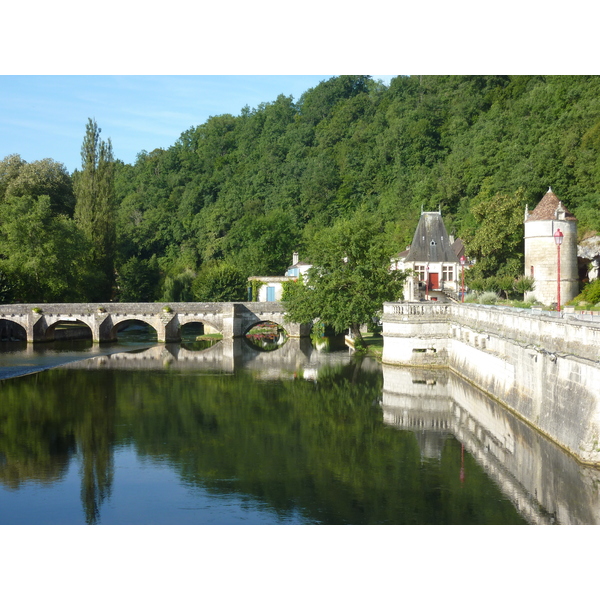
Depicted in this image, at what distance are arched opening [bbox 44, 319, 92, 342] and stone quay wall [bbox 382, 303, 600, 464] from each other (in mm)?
29226

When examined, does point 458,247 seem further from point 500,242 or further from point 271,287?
point 271,287

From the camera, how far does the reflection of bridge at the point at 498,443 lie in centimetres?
1535

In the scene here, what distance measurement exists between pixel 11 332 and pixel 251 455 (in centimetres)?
4182

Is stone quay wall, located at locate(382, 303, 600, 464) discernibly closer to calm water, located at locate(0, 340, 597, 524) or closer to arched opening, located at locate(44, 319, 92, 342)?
calm water, located at locate(0, 340, 597, 524)

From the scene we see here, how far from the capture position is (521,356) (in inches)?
866

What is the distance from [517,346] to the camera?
2241 cm

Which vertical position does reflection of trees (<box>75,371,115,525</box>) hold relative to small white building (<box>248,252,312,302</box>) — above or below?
below

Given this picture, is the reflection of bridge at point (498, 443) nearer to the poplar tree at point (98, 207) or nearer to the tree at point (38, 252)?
the tree at point (38, 252)

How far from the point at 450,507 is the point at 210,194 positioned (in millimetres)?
90072

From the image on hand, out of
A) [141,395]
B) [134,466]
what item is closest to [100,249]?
[141,395]

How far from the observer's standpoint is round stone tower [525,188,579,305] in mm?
39125

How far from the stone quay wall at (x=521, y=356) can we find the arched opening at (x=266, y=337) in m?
14.9

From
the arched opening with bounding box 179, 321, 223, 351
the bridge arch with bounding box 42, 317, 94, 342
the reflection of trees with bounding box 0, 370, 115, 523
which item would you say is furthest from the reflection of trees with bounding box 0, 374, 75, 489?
the bridge arch with bounding box 42, 317, 94, 342
